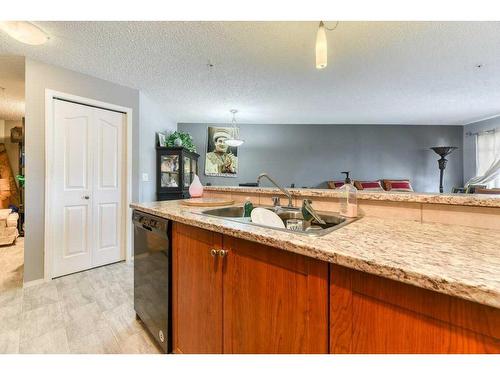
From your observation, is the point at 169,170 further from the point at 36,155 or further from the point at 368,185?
the point at 368,185

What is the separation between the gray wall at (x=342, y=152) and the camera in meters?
5.40

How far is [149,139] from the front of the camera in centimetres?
359

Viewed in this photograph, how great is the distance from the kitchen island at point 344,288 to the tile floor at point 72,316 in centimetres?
74

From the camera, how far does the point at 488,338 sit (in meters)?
0.43

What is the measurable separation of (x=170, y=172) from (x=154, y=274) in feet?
9.25

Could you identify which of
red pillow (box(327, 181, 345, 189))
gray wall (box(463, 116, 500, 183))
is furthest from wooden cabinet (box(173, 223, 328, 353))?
gray wall (box(463, 116, 500, 183))

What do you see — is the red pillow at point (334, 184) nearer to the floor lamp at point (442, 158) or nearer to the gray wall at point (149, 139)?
the floor lamp at point (442, 158)

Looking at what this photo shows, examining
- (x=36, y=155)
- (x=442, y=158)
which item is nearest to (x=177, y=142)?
(x=36, y=155)

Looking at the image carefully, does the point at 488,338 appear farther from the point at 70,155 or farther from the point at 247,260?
the point at 70,155

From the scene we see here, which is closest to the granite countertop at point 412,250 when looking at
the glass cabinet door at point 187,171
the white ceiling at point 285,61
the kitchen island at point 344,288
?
the kitchen island at point 344,288

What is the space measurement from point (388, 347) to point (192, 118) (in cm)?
486

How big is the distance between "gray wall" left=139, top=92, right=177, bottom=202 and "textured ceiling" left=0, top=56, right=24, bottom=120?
1226 millimetres

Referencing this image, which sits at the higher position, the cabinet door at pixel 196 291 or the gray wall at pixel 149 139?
the gray wall at pixel 149 139
